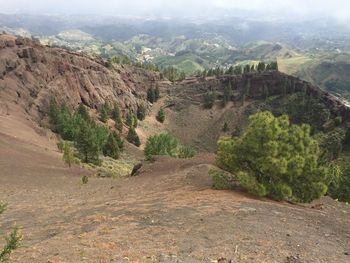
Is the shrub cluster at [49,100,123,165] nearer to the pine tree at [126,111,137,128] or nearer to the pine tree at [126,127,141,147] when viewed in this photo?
the pine tree at [126,127,141,147]

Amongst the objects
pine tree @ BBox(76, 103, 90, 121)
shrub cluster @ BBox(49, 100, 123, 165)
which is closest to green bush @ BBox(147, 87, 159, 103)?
shrub cluster @ BBox(49, 100, 123, 165)

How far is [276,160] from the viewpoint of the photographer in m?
32.4

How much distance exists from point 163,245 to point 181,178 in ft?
66.5

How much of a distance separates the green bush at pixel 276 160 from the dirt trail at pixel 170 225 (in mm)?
1749

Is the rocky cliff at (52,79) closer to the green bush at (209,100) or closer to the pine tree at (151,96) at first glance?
the pine tree at (151,96)

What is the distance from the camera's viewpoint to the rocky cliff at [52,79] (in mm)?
123125

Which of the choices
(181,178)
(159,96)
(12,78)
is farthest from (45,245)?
(159,96)

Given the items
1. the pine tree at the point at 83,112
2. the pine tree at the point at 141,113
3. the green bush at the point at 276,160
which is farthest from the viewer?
the pine tree at the point at 141,113

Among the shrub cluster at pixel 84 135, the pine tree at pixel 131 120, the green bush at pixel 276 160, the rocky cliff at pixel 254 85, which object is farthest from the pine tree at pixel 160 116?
the green bush at pixel 276 160

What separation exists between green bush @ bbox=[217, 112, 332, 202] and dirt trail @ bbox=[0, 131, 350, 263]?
68.8 inches

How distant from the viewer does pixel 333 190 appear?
6819 centimetres

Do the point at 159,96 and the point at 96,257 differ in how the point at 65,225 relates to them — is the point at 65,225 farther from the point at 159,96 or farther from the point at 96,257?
the point at 159,96

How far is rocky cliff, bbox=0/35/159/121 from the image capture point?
12312 cm

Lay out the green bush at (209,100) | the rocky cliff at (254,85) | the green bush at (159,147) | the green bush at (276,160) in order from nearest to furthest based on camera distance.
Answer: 1. the green bush at (276,160)
2. the green bush at (159,147)
3. the rocky cliff at (254,85)
4. the green bush at (209,100)
